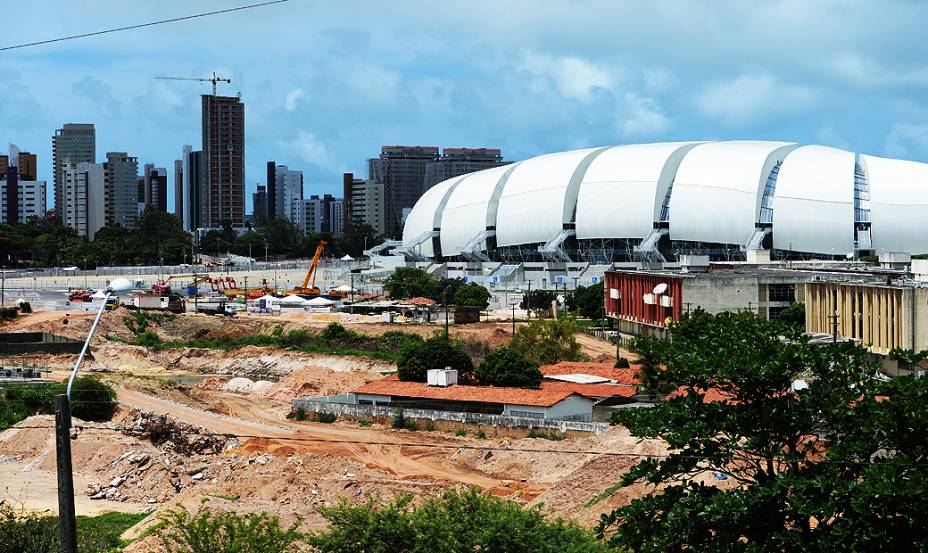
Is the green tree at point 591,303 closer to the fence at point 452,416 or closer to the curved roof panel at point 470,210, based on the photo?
the fence at point 452,416

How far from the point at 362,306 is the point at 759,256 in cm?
2928

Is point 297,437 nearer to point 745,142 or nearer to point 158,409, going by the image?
point 158,409

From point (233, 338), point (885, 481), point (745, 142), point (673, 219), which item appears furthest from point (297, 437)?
point (745, 142)

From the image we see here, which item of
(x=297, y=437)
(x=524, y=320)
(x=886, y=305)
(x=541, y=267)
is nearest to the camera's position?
(x=297, y=437)

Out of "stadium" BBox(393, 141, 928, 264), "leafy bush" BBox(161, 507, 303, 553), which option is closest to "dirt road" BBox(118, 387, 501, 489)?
"leafy bush" BBox(161, 507, 303, 553)

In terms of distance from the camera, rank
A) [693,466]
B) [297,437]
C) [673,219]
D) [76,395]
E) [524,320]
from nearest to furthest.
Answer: [693,466] → [297,437] → [76,395] → [524,320] → [673,219]

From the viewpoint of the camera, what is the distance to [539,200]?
380 ft

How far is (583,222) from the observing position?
11075 cm

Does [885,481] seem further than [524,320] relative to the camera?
No

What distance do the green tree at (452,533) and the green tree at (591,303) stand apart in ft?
192

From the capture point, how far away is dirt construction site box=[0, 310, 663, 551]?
28.1 meters

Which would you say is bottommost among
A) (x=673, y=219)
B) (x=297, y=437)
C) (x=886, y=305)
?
(x=297, y=437)

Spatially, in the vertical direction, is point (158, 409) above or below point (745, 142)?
below

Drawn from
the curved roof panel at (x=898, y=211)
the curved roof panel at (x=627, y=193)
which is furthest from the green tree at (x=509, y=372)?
the curved roof panel at (x=627, y=193)
